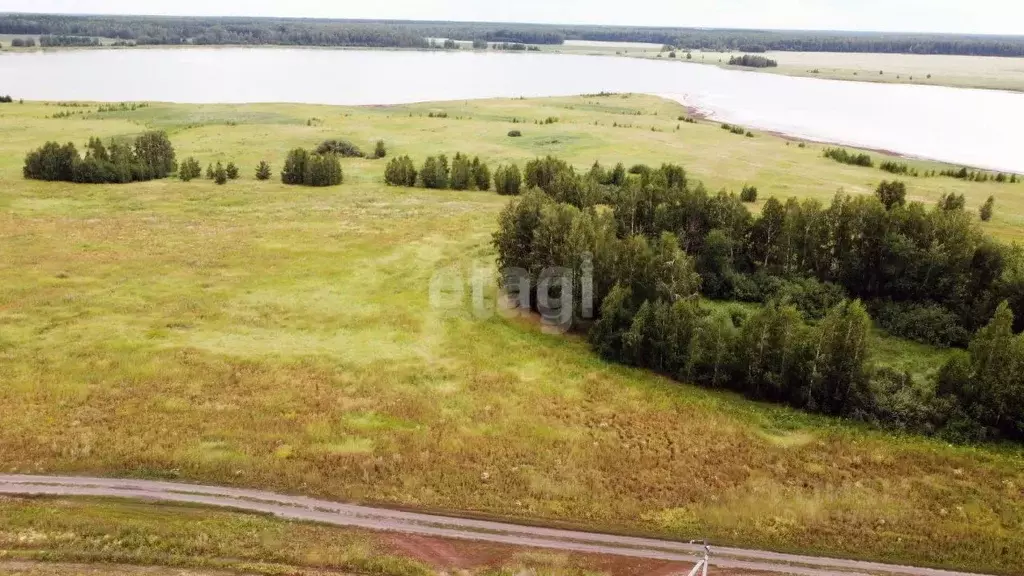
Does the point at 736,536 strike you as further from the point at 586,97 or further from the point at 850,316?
the point at 586,97

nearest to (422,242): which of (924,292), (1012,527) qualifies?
(924,292)

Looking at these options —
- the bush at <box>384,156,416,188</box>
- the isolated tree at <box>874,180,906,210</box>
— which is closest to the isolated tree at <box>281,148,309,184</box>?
the bush at <box>384,156,416,188</box>

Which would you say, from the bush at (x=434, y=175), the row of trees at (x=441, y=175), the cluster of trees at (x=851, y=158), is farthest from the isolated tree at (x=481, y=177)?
the cluster of trees at (x=851, y=158)

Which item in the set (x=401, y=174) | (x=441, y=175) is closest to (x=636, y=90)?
(x=441, y=175)

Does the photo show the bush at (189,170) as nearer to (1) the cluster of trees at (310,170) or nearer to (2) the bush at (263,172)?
(2) the bush at (263,172)

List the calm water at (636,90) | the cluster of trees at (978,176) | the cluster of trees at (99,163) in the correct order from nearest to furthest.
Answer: the cluster of trees at (99,163) → the cluster of trees at (978,176) → the calm water at (636,90)
